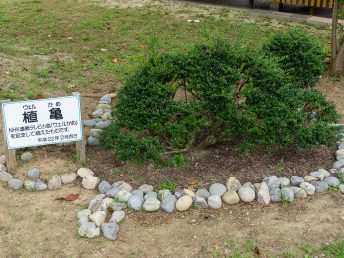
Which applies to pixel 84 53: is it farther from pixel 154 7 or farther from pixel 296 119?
pixel 296 119

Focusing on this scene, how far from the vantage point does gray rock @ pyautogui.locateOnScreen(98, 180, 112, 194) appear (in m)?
4.86

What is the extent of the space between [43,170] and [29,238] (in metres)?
1.00

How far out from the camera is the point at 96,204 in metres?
4.64

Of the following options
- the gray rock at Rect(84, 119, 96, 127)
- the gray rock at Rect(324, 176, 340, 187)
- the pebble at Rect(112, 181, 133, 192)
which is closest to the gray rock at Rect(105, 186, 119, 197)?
the pebble at Rect(112, 181, 133, 192)

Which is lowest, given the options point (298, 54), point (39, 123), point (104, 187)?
point (104, 187)

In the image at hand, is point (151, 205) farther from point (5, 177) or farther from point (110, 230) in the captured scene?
point (5, 177)

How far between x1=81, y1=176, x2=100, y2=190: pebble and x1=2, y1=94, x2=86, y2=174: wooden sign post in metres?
0.42

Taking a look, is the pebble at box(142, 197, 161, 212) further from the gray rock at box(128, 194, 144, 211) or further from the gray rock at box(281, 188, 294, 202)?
the gray rock at box(281, 188, 294, 202)

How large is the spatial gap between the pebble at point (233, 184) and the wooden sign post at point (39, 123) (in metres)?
1.45

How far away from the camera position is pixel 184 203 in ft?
15.2

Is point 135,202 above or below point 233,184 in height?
below

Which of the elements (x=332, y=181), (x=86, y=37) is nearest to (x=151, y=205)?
(x=332, y=181)

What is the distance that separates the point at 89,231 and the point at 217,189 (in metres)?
1.20

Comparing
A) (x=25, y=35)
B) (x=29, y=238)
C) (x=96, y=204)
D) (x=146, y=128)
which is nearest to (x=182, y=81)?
(x=146, y=128)
